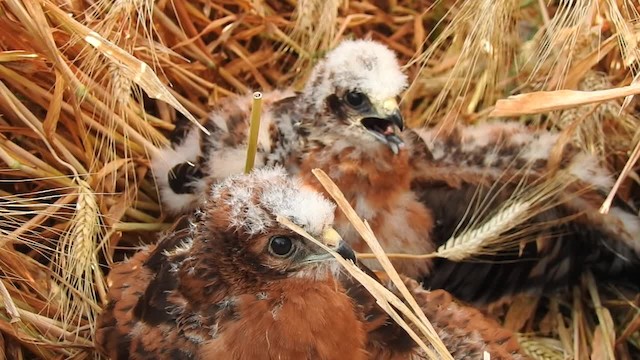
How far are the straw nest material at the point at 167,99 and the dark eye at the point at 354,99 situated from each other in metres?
0.17

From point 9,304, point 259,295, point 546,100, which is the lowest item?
point 9,304

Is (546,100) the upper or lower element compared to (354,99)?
upper

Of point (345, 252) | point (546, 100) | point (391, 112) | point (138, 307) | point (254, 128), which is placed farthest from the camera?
point (391, 112)

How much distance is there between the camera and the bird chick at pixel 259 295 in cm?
173

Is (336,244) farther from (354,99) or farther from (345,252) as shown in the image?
(354,99)

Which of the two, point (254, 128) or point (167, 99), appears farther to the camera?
point (254, 128)

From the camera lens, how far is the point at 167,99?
1.77 metres

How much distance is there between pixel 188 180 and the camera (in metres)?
2.53

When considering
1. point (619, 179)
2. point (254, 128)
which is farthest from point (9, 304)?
point (619, 179)

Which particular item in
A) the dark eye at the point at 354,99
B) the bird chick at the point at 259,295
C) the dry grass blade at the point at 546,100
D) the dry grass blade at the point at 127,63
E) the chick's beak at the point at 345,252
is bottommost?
the bird chick at the point at 259,295

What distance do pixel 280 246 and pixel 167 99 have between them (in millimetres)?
369

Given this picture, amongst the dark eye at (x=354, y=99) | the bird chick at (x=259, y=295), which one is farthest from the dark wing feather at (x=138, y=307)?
the dark eye at (x=354, y=99)

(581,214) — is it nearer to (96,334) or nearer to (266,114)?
(266,114)

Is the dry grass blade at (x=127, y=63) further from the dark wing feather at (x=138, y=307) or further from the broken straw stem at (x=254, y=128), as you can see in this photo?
the dark wing feather at (x=138, y=307)
